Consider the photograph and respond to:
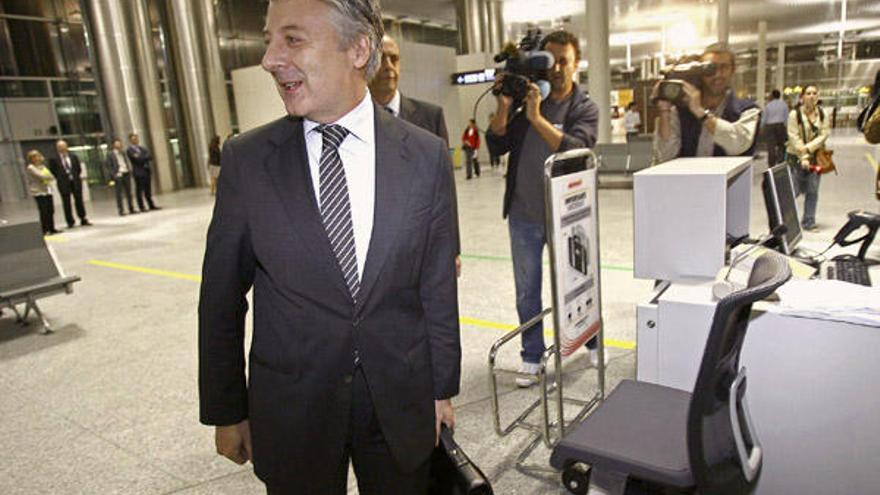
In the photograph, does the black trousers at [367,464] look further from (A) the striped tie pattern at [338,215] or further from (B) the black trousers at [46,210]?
(B) the black trousers at [46,210]

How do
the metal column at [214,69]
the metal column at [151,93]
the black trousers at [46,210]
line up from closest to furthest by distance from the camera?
1. the black trousers at [46,210]
2. the metal column at [151,93]
3. the metal column at [214,69]

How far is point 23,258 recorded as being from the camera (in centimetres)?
480

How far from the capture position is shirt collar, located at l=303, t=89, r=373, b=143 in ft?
4.34

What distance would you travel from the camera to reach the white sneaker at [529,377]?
3104mm

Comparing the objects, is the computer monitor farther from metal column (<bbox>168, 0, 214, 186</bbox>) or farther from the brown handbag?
metal column (<bbox>168, 0, 214, 186</bbox>)

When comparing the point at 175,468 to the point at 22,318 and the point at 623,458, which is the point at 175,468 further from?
the point at 22,318

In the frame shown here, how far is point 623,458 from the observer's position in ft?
4.97

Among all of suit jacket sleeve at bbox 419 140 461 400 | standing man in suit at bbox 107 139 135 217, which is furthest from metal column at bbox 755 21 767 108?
suit jacket sleeve at bbox 419 140 461 400

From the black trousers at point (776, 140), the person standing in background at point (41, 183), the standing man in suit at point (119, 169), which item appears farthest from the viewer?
the standing man in suit at point (119, 169)

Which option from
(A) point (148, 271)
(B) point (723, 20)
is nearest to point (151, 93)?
(A) point (148, 271)

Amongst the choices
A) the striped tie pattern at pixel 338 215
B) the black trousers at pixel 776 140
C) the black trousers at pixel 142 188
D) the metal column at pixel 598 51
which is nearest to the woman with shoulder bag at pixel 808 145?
the black trousers at pixel 776 140

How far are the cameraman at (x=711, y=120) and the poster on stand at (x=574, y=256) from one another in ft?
3.00

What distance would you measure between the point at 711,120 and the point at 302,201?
242cm

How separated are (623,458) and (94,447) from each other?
2688 millimetres
